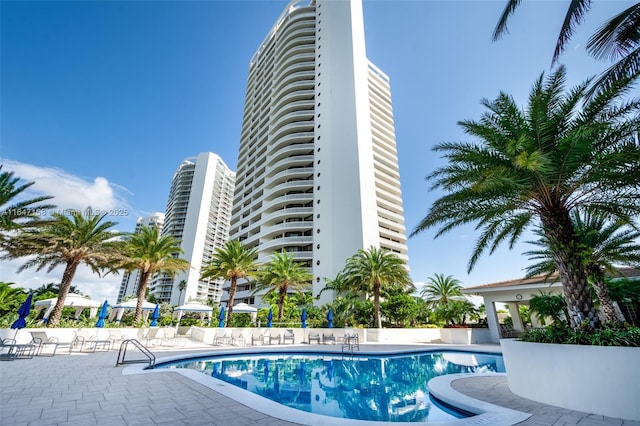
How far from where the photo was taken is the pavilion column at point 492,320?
20619 millimetres

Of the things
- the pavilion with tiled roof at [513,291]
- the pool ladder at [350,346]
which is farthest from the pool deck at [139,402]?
the pavilion with tiled roof at [513,291]

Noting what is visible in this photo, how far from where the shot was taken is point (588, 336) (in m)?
5.55

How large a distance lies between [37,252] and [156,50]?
44.6 ft

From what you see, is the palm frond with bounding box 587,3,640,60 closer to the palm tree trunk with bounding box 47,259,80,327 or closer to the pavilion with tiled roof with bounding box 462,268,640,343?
the pavilion with tiled roof with bounding box 462,268,640,343

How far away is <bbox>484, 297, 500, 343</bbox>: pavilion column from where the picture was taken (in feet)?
67.6

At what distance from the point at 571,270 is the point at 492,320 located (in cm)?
1731

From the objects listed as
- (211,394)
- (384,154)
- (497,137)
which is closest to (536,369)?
(497,137)

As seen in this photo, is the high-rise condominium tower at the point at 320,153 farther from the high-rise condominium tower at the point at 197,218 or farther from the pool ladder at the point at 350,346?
the high-rise condominium tower at the point at 197,218

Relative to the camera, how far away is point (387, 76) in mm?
60094

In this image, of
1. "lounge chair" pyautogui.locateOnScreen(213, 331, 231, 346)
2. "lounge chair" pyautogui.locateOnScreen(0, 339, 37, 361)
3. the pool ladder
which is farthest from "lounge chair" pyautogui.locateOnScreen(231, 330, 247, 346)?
"lounge chair" pyautogui.locateOnScreen(0, 339, 37, 361)

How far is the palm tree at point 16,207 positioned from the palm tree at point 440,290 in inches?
1290

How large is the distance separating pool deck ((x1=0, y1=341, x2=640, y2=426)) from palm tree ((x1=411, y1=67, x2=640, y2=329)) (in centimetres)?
256

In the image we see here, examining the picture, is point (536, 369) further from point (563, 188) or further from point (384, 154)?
point (384, 154)

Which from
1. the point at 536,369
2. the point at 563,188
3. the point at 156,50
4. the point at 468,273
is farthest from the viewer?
the point at 156,50
